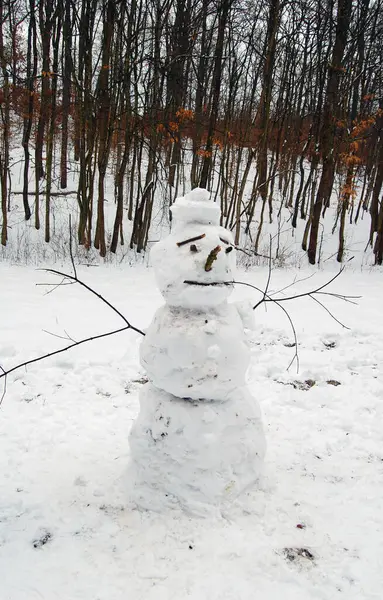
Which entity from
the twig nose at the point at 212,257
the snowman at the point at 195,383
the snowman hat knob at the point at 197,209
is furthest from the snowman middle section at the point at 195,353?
the snowman hat knob at the point at 197,209

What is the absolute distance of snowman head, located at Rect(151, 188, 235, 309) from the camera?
2.37 meters

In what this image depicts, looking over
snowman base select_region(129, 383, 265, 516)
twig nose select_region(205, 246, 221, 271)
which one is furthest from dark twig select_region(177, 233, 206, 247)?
snowman base select_region(129, 383, 265, 516)

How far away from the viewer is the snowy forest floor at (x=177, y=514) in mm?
2170

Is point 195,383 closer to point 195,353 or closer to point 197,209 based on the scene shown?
point 195,353

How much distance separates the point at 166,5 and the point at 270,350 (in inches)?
373

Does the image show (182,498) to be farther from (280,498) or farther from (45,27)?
(45,27)

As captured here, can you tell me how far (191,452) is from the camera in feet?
8.26

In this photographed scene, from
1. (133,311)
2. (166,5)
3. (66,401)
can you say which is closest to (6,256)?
(133,311)

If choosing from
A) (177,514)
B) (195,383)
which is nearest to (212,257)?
(195,383)

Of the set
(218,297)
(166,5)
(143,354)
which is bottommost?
(143,354)

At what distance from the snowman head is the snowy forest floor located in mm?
1425

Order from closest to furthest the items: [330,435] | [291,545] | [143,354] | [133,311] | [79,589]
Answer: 1. [79,589]
2. [291,545]
3. [143,354]
4. [330,435]
5. [133,311]

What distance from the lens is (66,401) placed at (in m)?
3.95

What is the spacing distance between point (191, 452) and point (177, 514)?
0.42 metres
